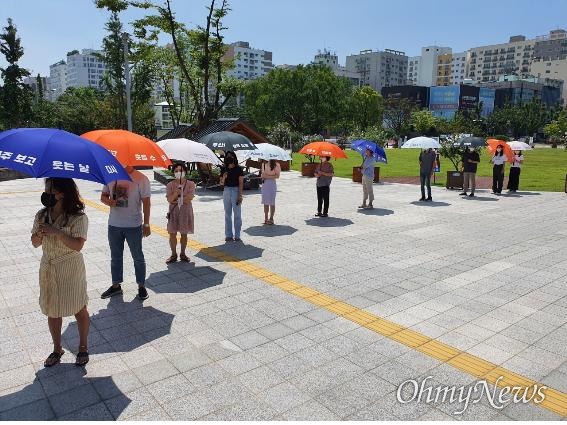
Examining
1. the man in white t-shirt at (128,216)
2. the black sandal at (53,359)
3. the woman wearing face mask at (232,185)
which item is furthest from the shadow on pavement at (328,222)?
the black sandal at (53,359)

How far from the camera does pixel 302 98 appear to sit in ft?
192

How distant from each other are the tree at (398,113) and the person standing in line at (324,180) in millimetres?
74897

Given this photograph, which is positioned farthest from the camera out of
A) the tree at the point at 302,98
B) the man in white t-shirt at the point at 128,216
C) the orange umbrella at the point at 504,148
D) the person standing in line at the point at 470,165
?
the tree at the point at 302,98

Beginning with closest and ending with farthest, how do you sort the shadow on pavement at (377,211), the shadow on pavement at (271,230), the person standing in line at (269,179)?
the shadow on pavement at (271,230) → the person standing in line at (269,179) → the shadow on pavement at (377,211)

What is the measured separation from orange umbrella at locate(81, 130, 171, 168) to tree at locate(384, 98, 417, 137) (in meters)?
81.3

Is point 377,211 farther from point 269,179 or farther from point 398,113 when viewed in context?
point 398,113

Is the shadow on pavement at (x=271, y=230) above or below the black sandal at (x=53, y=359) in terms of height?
above

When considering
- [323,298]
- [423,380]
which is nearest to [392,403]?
[423,380]

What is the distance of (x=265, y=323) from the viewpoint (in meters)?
5.38

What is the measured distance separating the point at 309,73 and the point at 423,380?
58.9 metres

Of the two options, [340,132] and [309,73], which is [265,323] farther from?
[340,132]

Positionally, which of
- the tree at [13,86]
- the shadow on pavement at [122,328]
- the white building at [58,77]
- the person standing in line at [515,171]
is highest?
the white building at [58,77]

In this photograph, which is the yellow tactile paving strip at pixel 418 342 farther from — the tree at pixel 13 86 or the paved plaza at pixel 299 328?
the tree at pixel 13 86

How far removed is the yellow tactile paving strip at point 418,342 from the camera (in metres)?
4.05
